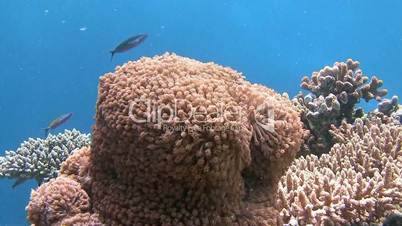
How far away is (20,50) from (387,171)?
54633mm

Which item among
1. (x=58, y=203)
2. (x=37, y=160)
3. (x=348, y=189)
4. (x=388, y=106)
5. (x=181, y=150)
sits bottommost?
(x=348, y=189)

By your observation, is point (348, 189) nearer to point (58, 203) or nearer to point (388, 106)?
point (58, 203)

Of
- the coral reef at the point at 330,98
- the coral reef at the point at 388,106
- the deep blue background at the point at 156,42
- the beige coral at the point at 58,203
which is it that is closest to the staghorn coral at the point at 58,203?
the beige coral at the point at 58,203

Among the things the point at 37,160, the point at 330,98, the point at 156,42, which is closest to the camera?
the point at 330,98

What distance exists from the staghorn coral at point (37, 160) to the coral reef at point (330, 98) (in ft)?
14.3

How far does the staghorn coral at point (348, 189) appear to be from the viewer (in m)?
3.49

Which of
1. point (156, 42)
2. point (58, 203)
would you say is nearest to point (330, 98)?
point (58, 203)

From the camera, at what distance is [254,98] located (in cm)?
322

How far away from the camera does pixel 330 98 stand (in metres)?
5.91

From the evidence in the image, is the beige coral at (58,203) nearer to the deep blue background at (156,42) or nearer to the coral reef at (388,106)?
the coral reef at (388,106)

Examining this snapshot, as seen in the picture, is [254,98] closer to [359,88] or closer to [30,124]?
[359,88]

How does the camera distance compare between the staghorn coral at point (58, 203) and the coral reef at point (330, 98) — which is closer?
the staghorn coral at point (58, 203)

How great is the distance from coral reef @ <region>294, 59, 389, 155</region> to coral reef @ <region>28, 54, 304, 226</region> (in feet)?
8.37

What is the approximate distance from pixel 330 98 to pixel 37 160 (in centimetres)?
532
